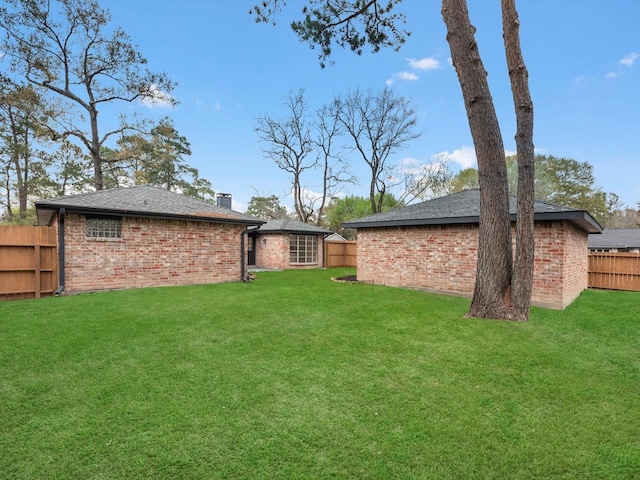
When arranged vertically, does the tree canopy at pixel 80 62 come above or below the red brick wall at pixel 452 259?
above

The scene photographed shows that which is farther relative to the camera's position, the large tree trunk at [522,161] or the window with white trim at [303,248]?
the window with white trim at [303,248]

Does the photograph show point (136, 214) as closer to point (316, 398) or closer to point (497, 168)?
point (316, 398)

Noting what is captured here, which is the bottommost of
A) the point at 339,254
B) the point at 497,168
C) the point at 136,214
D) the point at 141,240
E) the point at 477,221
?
the point at 339,254

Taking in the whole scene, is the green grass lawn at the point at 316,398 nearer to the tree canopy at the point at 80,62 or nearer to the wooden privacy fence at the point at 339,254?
the wooden privacy fence at the point at 339,254

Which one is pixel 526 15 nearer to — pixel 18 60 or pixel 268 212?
pixel 18 60

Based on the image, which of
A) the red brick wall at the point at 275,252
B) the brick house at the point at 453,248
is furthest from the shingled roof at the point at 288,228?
the brick house at the point at 453,248

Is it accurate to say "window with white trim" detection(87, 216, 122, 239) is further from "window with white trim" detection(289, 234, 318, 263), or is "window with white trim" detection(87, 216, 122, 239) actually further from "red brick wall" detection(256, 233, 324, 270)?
"window with white trim" detection(289, 234, 318, 263)

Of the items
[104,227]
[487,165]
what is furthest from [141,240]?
[487,165]

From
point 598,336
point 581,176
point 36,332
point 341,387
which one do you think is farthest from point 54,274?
point 581,176

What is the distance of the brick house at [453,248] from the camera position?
7.12 metres

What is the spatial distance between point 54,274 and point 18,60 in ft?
42.6

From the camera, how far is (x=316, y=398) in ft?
9.27

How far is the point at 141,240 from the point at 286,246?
344 inches

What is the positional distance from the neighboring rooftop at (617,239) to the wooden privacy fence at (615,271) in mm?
13807
